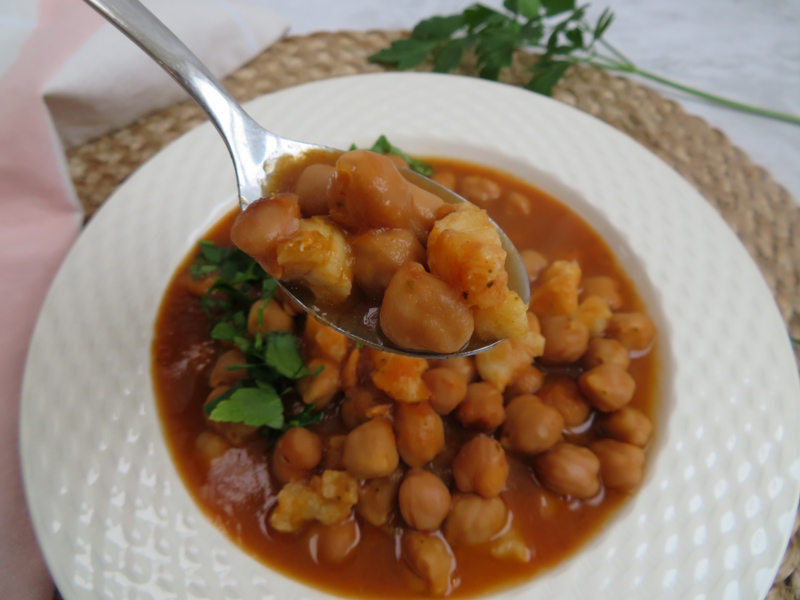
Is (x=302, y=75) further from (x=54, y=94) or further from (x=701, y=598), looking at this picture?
(x=701, y=598)

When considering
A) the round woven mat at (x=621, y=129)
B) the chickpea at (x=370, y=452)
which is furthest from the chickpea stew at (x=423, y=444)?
the round woven mat at (x=621, y=129)

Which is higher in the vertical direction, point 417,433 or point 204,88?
point 204,88

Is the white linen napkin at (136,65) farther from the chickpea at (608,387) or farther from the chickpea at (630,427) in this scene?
the chickpea at (630,427)

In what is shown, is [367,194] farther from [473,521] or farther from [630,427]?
[630,427]

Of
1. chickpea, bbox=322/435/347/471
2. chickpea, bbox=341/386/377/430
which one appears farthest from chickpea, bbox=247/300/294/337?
chickpea, bbox=322/435/347/471

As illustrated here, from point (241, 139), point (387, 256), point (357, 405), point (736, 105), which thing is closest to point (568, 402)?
point (357, 405)

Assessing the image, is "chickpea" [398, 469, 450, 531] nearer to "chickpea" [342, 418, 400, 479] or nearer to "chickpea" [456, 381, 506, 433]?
"chickpea" [342, 418, 400, 479]
